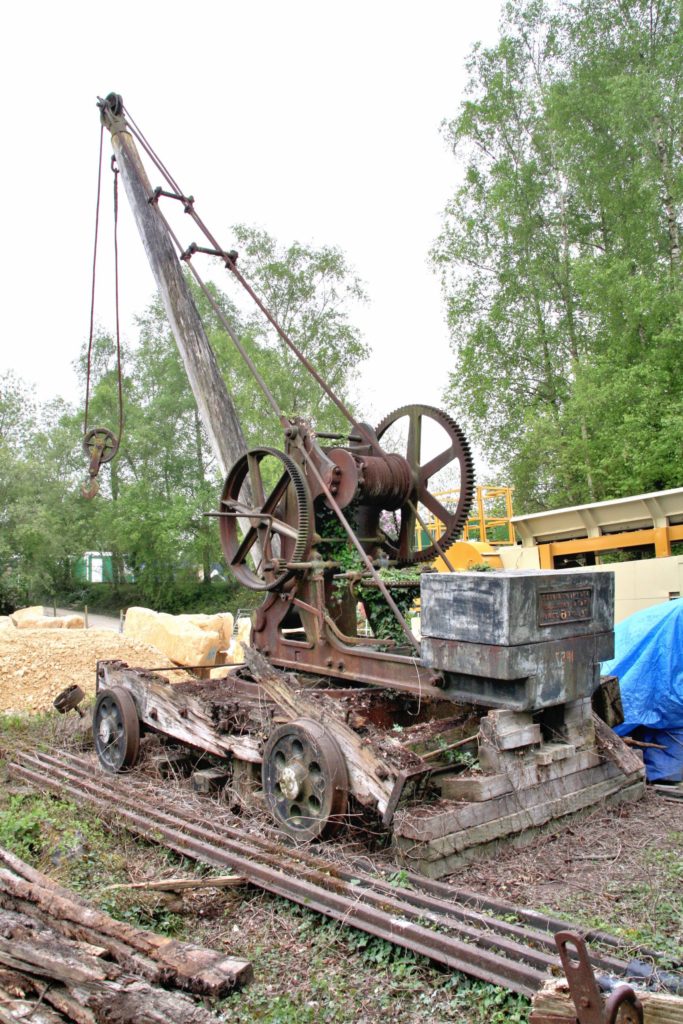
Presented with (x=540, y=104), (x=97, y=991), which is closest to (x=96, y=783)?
(x=97, y=991)

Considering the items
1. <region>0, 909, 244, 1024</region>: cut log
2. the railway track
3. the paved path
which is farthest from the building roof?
the paved path

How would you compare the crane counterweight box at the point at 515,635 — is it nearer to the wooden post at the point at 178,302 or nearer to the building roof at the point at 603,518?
the wooden post at the point at 178,302

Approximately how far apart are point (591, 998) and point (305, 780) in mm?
2702

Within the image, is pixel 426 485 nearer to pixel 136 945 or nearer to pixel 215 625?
pixel 136 945

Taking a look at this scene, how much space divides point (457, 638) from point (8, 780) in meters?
4.31

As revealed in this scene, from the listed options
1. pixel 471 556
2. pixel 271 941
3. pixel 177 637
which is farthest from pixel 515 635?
pixel 177 637

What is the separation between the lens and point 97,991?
3.05 metres

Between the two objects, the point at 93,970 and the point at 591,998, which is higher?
the point at 591,998

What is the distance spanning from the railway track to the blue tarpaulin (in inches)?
125

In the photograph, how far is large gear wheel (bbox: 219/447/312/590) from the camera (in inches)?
245

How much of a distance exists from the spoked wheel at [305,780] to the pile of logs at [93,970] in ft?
4.59

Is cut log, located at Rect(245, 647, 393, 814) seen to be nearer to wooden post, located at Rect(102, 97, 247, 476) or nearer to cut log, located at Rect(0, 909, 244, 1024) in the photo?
cut log, located at Rect(0, 909, 244, 1024)

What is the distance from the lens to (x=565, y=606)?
5.01 meters

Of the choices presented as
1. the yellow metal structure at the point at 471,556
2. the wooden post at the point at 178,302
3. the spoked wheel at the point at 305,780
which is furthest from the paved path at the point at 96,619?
the spoked wheel at the point at 305,780
